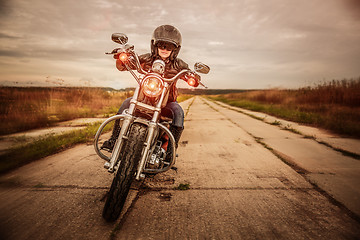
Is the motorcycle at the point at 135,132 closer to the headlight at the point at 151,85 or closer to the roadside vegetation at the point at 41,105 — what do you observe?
the headlight at the point at 151,85

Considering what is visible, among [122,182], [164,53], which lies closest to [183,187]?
[122,182]

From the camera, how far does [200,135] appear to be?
444cm

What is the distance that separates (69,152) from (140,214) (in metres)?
2.20

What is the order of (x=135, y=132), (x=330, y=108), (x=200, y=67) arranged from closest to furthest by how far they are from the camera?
(x=135, y=132) < (x=200, y=67) < (x=330, y=108)

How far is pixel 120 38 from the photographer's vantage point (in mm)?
1754

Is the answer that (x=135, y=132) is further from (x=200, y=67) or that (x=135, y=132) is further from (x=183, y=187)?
(x=200, y=67)

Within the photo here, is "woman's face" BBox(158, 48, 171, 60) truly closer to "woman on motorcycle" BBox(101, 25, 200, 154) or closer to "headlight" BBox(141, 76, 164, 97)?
"woman on motorcycle" BBox(101, 25, 200, 154)

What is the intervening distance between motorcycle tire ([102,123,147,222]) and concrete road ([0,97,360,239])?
111 millimetres

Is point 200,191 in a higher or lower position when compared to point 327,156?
lower

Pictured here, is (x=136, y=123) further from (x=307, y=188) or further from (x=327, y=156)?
(x=327, y=156)

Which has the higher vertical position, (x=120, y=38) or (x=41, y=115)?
(x=120, y=38)

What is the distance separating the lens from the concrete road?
130 cm

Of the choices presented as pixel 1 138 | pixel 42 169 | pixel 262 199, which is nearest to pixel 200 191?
pixel 262 199

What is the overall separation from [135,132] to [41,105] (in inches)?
261
